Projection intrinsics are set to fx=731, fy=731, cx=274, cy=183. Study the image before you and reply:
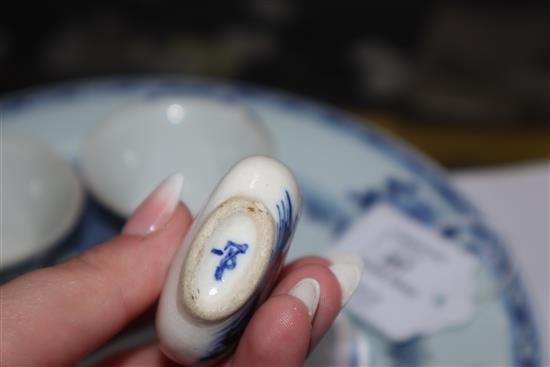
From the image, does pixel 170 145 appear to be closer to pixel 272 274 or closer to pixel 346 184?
pixel 346 184

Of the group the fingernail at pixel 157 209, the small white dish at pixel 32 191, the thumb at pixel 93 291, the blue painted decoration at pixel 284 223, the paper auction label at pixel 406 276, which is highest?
the blue painted decoration at pixel 284 223

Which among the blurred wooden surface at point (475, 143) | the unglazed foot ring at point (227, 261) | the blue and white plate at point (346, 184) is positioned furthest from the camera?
the blurred wooden surface at point (475, 143)

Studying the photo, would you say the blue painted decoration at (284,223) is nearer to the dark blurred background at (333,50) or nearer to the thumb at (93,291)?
the thumb at (93,291)

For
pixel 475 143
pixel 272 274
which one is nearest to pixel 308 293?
pixel 272 274

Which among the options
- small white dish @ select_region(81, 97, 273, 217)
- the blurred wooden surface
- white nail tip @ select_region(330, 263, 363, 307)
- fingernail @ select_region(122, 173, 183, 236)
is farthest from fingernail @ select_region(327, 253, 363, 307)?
the blurred wooden surface

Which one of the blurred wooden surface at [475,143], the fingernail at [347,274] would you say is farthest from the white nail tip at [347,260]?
the blurred wooden surface at [475,143]
